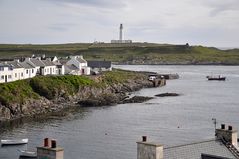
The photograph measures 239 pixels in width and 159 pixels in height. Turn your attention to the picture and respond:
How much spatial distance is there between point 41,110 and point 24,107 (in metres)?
3.71

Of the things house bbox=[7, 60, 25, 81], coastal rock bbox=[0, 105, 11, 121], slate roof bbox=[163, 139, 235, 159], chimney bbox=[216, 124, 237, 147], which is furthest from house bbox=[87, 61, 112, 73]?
slate roof bbox=[163, 139, 235, 159]

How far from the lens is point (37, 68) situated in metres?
110

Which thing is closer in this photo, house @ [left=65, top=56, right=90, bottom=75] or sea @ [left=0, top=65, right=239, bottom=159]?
sea @ [left=0, top=65, right=239, bottom=159]

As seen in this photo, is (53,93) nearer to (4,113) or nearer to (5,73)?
(5,73)

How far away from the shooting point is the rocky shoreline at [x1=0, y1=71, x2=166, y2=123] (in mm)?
81000

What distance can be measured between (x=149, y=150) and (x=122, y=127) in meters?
51.9

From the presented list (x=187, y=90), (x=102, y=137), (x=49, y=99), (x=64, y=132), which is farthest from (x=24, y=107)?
(x=187, y=90)

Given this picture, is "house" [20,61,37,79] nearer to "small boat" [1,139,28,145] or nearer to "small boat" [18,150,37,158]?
"small boat" [1,139,28,145]

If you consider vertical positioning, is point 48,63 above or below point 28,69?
above

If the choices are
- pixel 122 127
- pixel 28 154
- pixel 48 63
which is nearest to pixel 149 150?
pixel 28 154

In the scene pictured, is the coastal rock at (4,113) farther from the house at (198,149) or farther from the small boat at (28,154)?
the house at (198,149)

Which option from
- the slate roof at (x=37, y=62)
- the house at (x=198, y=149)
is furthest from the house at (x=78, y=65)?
the house at (x=198, y=149)

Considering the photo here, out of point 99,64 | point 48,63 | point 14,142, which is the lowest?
point 14,142

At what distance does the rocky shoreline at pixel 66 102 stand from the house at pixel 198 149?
5622 centimetres
